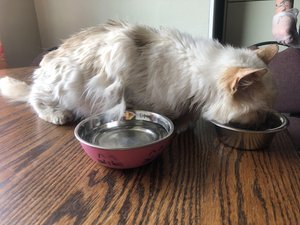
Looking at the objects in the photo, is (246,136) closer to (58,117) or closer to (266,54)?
(266,54)

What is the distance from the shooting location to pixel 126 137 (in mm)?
734

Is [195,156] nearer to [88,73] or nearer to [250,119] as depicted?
[250,119]

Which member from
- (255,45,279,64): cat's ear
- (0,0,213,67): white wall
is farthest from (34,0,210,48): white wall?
(255,45,279,64): cat's ear

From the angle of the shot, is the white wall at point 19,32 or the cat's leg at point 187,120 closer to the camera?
the cat's leg at point 187,120

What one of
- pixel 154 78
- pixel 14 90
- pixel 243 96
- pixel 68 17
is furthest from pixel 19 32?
pixel 243 96

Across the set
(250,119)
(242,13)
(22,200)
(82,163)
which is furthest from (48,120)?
(242,13)

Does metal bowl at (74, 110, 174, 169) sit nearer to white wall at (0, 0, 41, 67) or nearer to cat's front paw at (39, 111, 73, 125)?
cat's front paw at (39, 111, 73, 125)

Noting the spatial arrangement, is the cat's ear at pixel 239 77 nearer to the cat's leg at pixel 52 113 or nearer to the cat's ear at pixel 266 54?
the cat's ear at pixel 266 54

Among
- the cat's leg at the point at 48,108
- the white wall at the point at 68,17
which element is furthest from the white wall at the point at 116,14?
the cat's leg at the point at 48,108

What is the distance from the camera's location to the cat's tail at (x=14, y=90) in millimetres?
1178

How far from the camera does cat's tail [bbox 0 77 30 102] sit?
46.4 inches

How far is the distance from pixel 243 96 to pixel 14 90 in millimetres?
929

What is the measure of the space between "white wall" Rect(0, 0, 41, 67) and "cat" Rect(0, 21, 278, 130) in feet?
5.69

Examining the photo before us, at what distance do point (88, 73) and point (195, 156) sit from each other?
42 centimetres
